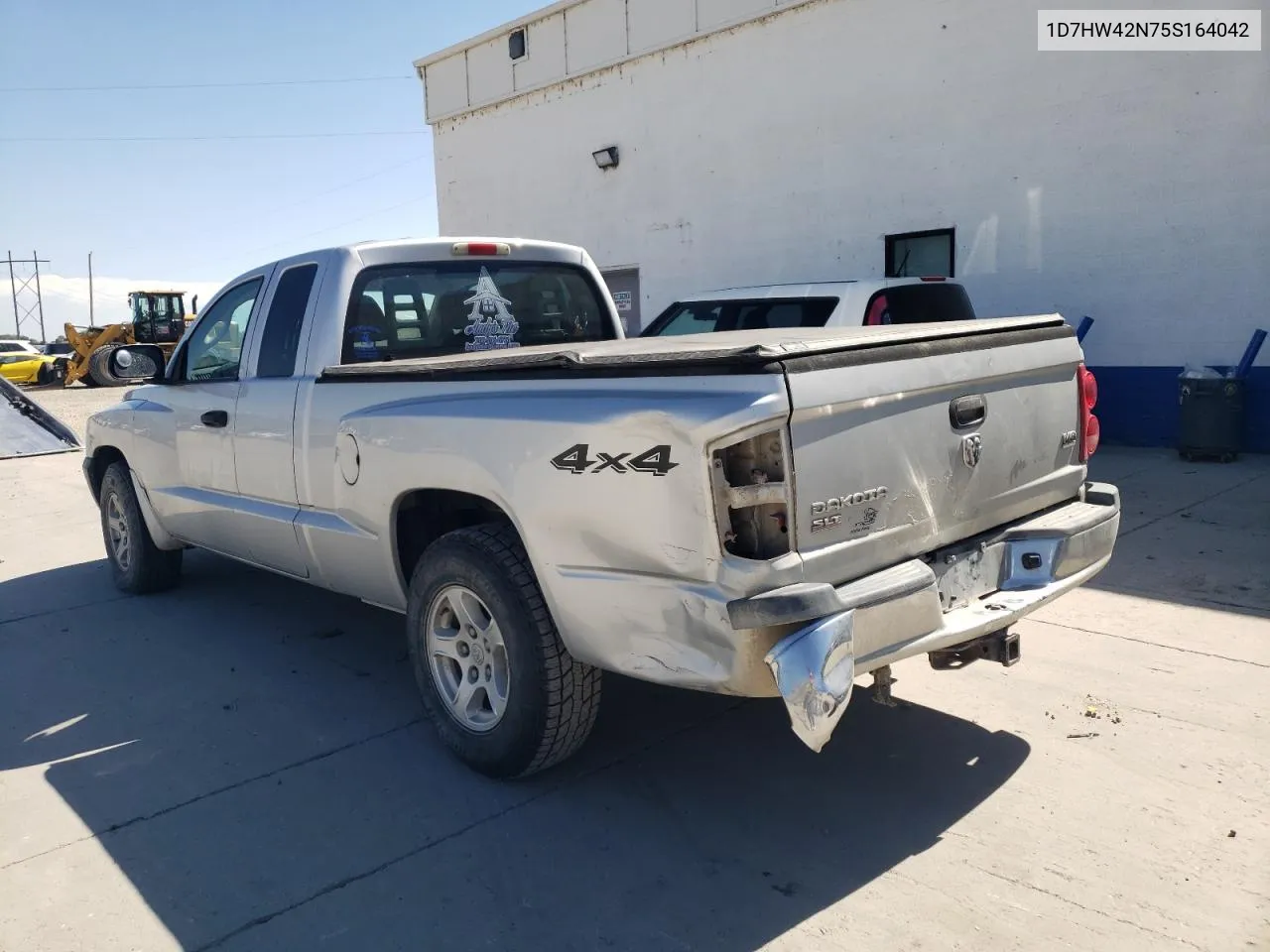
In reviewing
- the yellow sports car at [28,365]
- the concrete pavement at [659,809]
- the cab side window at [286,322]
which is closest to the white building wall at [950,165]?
the concrete pavement at [659,809]

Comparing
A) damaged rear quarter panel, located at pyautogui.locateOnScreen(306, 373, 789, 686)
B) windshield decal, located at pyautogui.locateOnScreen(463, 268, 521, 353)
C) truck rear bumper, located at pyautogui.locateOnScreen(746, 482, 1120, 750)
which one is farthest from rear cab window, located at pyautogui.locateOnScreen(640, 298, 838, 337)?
damaged rear quarter panel, located at pyautogui.locateOnScreen(306, 373, 789, 686)

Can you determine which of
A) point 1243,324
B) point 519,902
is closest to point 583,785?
point 519,902

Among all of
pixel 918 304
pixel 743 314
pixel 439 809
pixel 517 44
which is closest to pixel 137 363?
pixel 439 809

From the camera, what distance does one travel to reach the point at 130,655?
5.13 metres

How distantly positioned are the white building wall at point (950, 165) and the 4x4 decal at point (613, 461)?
8.84 meters

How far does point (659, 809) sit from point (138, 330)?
32.6m

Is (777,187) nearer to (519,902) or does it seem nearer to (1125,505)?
(1125,505)

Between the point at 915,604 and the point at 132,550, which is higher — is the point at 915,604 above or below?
above

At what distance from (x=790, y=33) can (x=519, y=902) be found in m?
12.1

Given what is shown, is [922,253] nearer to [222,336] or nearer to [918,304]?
[918,304]

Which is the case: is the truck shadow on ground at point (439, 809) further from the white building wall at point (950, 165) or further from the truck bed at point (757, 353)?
the white building wall at point (950, 165)

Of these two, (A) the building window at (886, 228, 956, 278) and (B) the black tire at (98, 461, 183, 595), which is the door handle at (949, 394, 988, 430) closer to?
(B) the black tire at (98, 461, 183, 595)

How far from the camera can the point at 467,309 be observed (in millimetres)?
4812

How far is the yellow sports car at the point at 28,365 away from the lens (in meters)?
30.7
